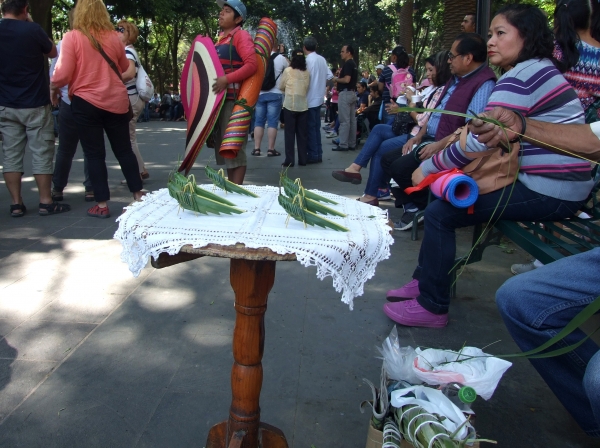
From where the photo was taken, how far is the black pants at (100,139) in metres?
4.57

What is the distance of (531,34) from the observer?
2.40 metres

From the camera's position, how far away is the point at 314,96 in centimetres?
811

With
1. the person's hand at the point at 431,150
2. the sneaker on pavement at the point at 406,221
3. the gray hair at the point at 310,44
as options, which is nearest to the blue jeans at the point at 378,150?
the sneaker on pavement at the point at 406,221

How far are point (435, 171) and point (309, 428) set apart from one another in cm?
149

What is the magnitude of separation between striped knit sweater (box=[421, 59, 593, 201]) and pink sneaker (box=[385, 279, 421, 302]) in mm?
976

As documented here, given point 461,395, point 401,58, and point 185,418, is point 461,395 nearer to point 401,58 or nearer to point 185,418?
point 185,418

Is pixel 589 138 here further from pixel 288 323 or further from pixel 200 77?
pixel 200 77

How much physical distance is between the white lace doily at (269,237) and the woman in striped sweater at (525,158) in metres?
0.98

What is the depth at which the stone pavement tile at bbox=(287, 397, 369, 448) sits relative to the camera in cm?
197

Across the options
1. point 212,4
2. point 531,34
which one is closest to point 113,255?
point 531,34

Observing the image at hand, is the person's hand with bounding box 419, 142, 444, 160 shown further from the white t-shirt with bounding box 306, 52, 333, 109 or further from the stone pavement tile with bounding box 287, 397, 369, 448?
the white t-shirt with bounding box 306, 52, 333, 109

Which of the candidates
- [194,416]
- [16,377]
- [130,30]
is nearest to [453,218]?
[194,416]

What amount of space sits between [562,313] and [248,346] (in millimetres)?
1061

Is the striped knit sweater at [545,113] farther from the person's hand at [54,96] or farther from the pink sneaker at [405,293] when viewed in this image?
the person's hand at [54,96]
